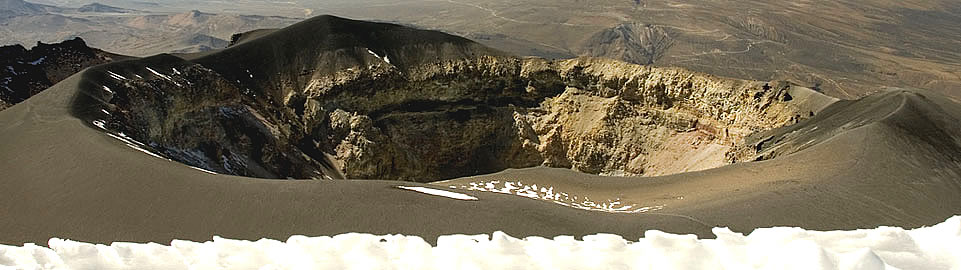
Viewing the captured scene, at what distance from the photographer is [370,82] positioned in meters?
33.5

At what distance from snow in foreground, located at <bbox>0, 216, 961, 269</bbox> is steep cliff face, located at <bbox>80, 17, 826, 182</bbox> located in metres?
20.5

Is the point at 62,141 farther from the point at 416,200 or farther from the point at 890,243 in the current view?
the point at 890,243

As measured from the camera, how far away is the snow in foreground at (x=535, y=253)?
4094mm

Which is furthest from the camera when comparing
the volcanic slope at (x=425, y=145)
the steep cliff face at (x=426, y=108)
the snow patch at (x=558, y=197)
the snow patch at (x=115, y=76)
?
the steep cliff face at (x=426, y=108)

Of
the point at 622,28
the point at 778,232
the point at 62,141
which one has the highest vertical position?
the point at 778,232

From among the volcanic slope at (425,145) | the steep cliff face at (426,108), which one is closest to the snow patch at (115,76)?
the volcanic slope at (425,145)

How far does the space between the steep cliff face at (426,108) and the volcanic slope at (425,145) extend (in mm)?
109

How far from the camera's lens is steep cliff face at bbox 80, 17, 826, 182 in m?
26.8

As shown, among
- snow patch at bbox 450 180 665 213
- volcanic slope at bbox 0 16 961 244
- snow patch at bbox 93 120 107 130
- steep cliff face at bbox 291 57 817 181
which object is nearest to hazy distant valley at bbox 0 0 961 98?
steep cliff face at bbox 291 57 817 181

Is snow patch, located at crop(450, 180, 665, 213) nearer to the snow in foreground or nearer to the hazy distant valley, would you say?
the snow in foreground

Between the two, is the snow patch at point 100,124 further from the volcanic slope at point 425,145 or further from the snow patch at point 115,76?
the snow patch at point 115,76

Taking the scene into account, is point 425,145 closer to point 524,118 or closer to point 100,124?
point 524,118

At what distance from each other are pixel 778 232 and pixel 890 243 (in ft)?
2.59

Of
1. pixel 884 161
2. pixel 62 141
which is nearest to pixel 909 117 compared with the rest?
pixel 884 161
